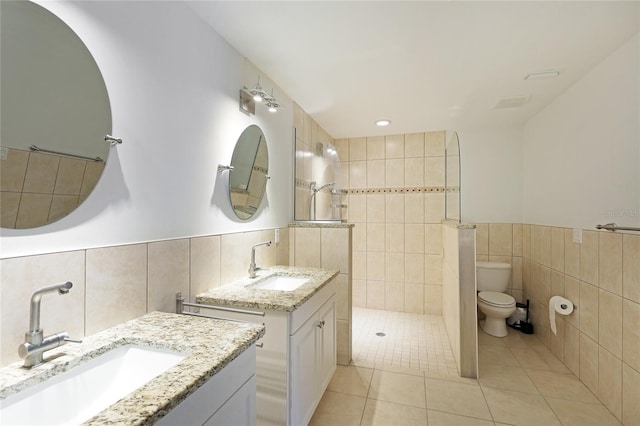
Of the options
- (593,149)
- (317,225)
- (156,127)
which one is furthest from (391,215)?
(156,127)

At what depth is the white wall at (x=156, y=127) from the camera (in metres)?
1.03

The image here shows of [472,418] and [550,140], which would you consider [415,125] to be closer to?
[550,140]

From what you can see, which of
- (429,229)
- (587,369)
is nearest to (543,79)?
Answer: (429,229)

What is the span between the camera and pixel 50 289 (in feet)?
2.69

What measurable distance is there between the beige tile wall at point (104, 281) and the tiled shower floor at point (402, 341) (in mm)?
1686

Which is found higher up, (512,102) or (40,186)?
(512,102)

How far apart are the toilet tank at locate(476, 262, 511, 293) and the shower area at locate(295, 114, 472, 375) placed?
397mm

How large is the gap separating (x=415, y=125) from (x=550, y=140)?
4.22 ft

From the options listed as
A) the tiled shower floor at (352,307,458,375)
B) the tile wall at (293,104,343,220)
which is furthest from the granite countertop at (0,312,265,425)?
the tiled shower floor at (352,307,458,375)

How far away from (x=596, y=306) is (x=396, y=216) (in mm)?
2041

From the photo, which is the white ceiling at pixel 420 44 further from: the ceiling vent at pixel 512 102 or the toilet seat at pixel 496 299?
the toilet seat at pixel 496 299

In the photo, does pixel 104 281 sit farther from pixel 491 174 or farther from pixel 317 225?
pixel 491 174

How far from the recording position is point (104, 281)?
1069 millimetres

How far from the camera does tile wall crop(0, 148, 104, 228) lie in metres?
0.84
